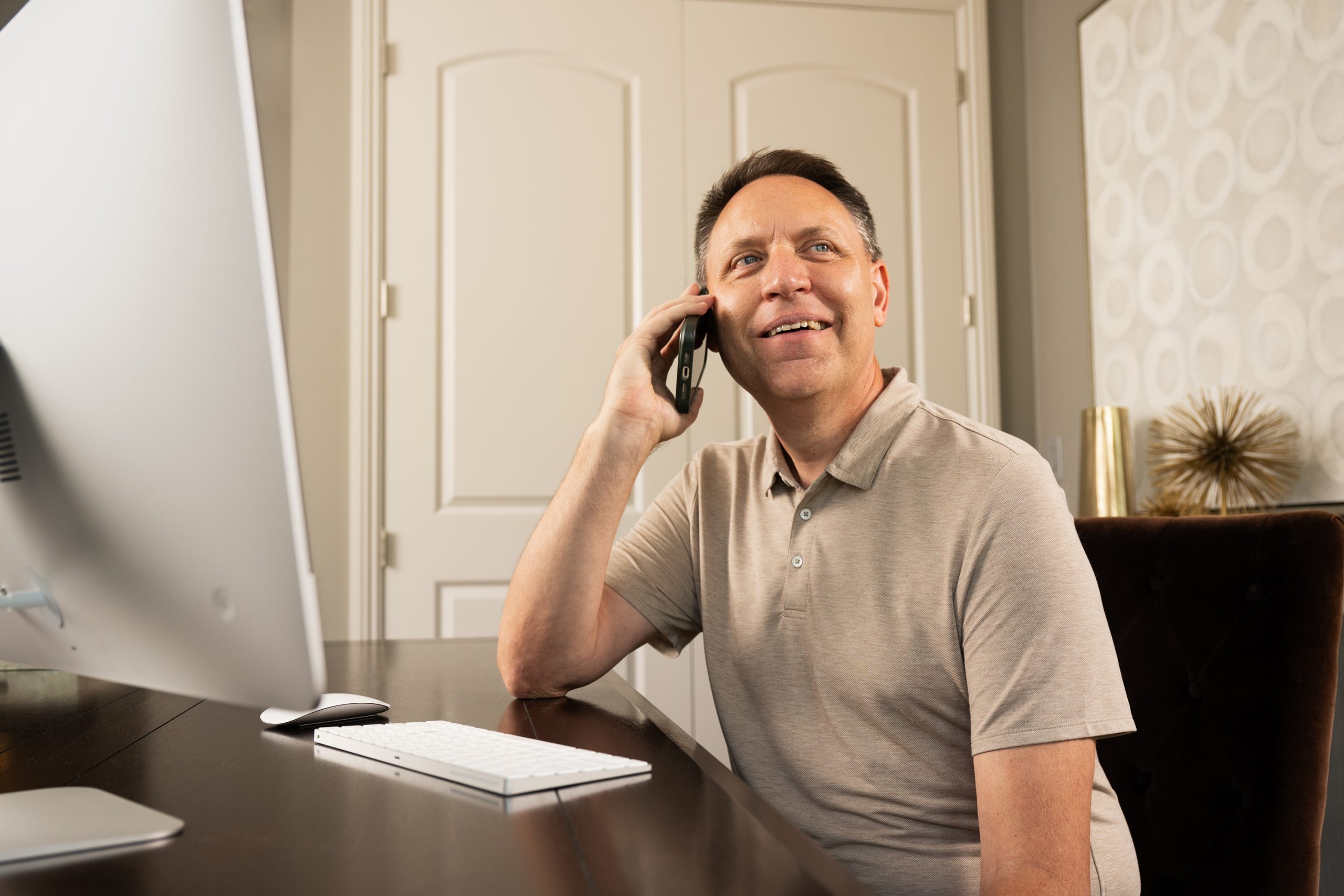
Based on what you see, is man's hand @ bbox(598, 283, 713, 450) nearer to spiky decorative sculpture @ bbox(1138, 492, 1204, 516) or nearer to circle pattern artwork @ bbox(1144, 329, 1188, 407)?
spiky decorative sculpture @ bbox(1138, 492, 1204, 516)

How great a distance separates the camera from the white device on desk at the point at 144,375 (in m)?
0.45

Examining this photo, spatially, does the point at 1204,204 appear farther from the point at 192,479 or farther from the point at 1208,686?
the point at 192,479

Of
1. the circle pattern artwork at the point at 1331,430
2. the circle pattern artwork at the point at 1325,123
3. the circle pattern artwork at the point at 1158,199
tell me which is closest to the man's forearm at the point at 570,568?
the circle pattern artwork at the point at 1331,430

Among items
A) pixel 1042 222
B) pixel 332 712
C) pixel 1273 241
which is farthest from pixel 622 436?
pixel 1042 222

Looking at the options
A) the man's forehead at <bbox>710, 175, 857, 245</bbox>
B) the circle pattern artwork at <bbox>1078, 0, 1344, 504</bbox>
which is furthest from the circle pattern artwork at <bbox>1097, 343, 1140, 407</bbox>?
the man's forehead at <bbox>710, 175, 857, 245</bbox>

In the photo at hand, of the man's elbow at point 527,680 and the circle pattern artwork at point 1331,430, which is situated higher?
the circle pattern artwork at point 1331,430

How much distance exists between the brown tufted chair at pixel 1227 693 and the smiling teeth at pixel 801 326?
0.43 metres

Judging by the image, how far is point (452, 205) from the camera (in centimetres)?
279

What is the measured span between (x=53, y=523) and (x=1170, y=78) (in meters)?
2.54

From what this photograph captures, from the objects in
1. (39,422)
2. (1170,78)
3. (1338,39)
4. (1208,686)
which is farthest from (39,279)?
(1170,78)

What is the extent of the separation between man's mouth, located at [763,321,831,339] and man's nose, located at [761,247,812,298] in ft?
0.11

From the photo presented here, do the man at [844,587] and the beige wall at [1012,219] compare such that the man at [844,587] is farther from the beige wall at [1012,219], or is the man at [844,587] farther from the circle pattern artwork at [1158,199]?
the beige wall at [1012,219]

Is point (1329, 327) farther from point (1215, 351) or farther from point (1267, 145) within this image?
point (1267, 145)

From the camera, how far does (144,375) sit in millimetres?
497
